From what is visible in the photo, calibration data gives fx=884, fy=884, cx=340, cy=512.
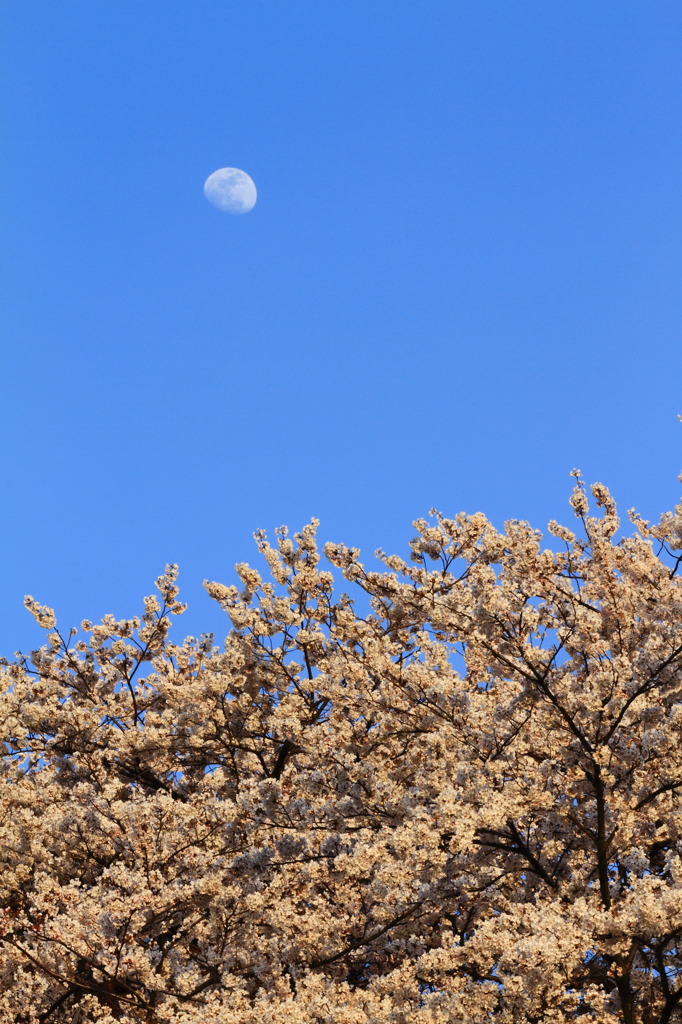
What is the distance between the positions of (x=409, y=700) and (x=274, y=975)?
13.5ft

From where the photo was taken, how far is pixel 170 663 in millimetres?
18656

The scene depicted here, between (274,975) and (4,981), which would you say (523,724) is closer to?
(274,975)

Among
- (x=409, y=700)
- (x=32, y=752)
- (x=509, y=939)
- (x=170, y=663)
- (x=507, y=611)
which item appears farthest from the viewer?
(x=170, y=663)

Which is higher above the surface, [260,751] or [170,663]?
[170,663]

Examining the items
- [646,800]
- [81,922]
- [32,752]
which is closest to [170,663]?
[32,752]

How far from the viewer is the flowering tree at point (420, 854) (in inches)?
342

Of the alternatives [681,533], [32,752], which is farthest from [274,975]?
[681,533]

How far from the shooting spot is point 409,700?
42.2ft

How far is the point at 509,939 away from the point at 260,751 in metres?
8.26

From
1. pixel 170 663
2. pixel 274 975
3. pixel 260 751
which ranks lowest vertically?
pixel 274 975

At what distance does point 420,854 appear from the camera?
30.8ft

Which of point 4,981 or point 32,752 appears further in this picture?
point 32,752

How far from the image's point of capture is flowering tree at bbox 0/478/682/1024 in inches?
342

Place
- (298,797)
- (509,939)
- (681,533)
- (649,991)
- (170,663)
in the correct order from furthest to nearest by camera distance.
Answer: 1. (170,663)
2. (681,533)
3. (298,797)
4. (649,991)
5. (509,939)
